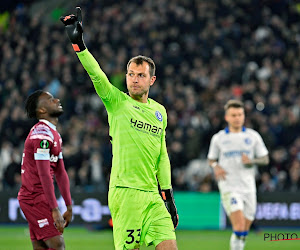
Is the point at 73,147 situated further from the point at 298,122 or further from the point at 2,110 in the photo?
the point at 298,122

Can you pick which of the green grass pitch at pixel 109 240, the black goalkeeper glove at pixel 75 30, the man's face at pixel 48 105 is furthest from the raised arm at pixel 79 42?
the green grass pitch at pixel 109 240

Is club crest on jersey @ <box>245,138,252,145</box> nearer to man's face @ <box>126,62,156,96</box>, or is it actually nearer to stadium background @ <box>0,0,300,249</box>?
stadium background @ <box>0,0,300,249</box>

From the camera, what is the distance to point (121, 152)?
648cm

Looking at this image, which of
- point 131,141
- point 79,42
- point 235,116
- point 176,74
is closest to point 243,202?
point 235,116

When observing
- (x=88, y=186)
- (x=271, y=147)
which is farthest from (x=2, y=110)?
(x=271, y=147)

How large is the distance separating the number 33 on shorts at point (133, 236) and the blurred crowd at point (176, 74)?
997 centimetres

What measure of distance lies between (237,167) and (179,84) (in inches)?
365

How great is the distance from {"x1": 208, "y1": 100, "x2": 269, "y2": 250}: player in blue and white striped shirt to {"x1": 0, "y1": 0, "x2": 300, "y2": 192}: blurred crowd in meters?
4.91

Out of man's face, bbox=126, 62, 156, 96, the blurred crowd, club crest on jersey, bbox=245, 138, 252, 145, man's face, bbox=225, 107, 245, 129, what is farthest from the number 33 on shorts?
the blurred crowd

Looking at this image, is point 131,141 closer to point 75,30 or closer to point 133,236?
point 133,236

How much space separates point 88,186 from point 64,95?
365 cm

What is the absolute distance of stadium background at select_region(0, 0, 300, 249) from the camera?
16188 mm

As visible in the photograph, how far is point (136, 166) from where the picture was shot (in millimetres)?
6469

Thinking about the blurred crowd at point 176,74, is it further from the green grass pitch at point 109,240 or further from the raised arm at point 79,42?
the raised arm at point 79,42
